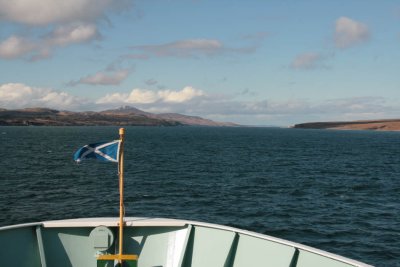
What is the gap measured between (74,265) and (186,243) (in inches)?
120

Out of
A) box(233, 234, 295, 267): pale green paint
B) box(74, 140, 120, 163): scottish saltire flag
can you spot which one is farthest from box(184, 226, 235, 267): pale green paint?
box(74, 140, 120, 163): scottish saltire flag

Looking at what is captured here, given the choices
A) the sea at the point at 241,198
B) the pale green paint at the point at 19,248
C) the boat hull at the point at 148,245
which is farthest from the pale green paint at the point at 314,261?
the sea at the point at 241,198

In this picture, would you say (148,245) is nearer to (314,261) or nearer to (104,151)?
(104,151)

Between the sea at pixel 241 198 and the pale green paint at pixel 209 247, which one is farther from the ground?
the pale green paint at pixel 209 247

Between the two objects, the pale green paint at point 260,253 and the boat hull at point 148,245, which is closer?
the pale green paint at point 260,253

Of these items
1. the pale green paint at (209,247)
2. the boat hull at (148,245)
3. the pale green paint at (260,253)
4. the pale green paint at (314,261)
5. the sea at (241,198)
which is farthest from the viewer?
the sea at (241,198)

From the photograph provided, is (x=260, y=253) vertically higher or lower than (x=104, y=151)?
lower

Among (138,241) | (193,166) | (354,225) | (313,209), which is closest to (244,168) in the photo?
(193,166)

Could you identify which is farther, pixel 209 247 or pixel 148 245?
pixel 148 245

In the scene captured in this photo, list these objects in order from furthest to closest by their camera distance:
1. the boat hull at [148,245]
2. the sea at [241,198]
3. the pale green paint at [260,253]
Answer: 1. the sea at [241,198]
2. the boat hull at [148,245]
3. the pale green paint at [260,253]

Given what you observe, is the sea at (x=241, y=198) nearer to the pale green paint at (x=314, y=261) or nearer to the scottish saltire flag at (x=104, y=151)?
the pale green paint at (x=314, y=261)

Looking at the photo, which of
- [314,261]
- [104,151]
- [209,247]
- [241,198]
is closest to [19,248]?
[104,151]

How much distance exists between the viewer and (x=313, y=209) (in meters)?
33.9

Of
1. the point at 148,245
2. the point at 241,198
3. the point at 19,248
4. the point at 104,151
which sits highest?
the point at 104,151
